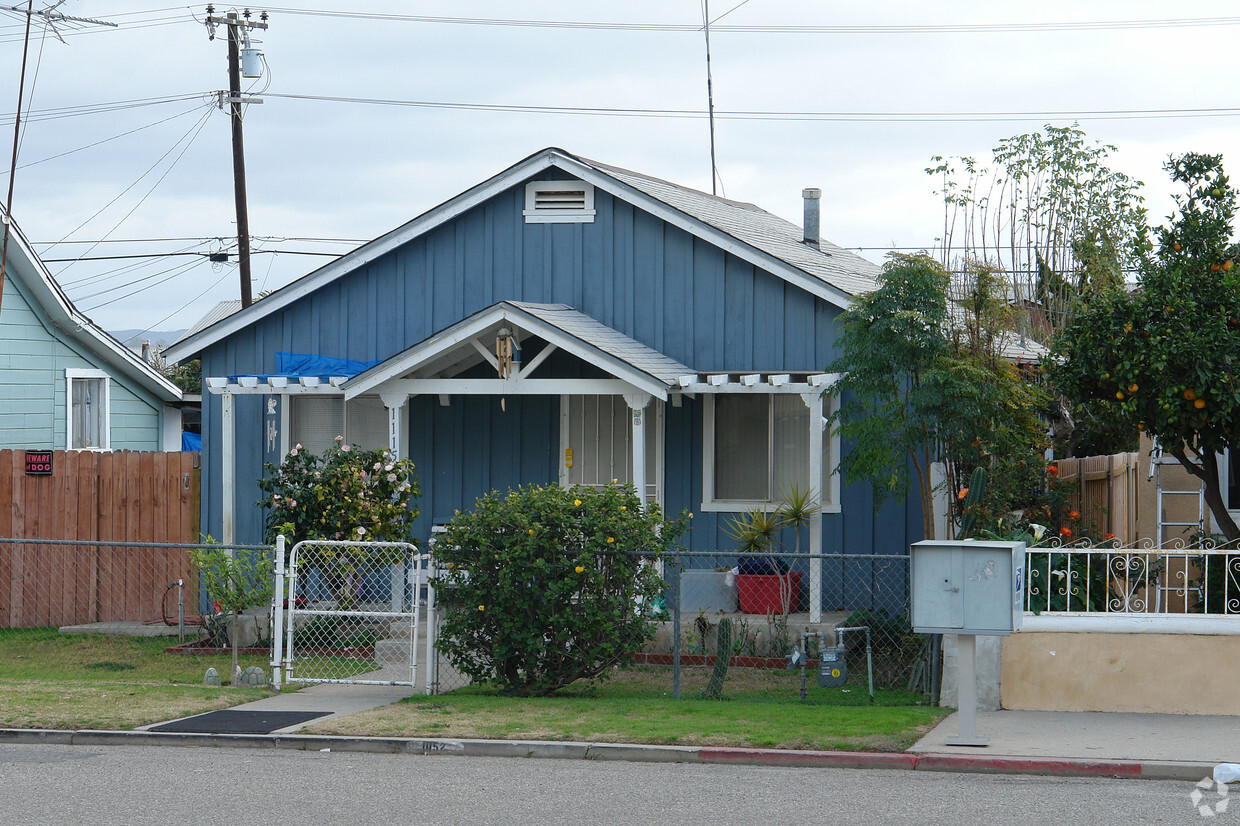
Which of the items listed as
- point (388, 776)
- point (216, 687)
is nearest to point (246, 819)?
point (388, 776)

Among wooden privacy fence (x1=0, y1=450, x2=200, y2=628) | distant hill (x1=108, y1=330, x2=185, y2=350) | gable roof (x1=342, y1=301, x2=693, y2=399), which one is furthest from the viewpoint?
distant hill (x1=108, y1=330, x2=185, y2=350)

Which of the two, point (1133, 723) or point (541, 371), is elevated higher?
point (541, 371)

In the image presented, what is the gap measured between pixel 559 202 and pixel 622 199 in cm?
81

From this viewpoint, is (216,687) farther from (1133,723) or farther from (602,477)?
(1133,723)

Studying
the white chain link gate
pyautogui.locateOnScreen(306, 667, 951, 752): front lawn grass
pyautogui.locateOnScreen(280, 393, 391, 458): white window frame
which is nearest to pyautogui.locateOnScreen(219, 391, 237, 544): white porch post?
pyautogui.locateOnScreen(280, 393, 391, 458): white window frame

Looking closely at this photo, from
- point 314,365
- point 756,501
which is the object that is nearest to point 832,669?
point 756,501

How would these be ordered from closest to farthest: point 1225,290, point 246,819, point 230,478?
point 246,819 → point 1225,290 → point 230,478

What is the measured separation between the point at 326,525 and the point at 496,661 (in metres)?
4.03

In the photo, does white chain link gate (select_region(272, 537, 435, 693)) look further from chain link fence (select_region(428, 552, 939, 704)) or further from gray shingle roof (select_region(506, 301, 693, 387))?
gray shingle roof (select_region(506, 301, 693, 387))

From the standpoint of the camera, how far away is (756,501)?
15320 mm

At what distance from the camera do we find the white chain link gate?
11406mm

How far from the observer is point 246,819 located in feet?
→ 22.9

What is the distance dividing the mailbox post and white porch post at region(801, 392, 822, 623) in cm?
403

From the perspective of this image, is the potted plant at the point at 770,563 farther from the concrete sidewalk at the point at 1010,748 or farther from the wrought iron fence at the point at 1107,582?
the concrete sidewalk at the point at 1010,748
